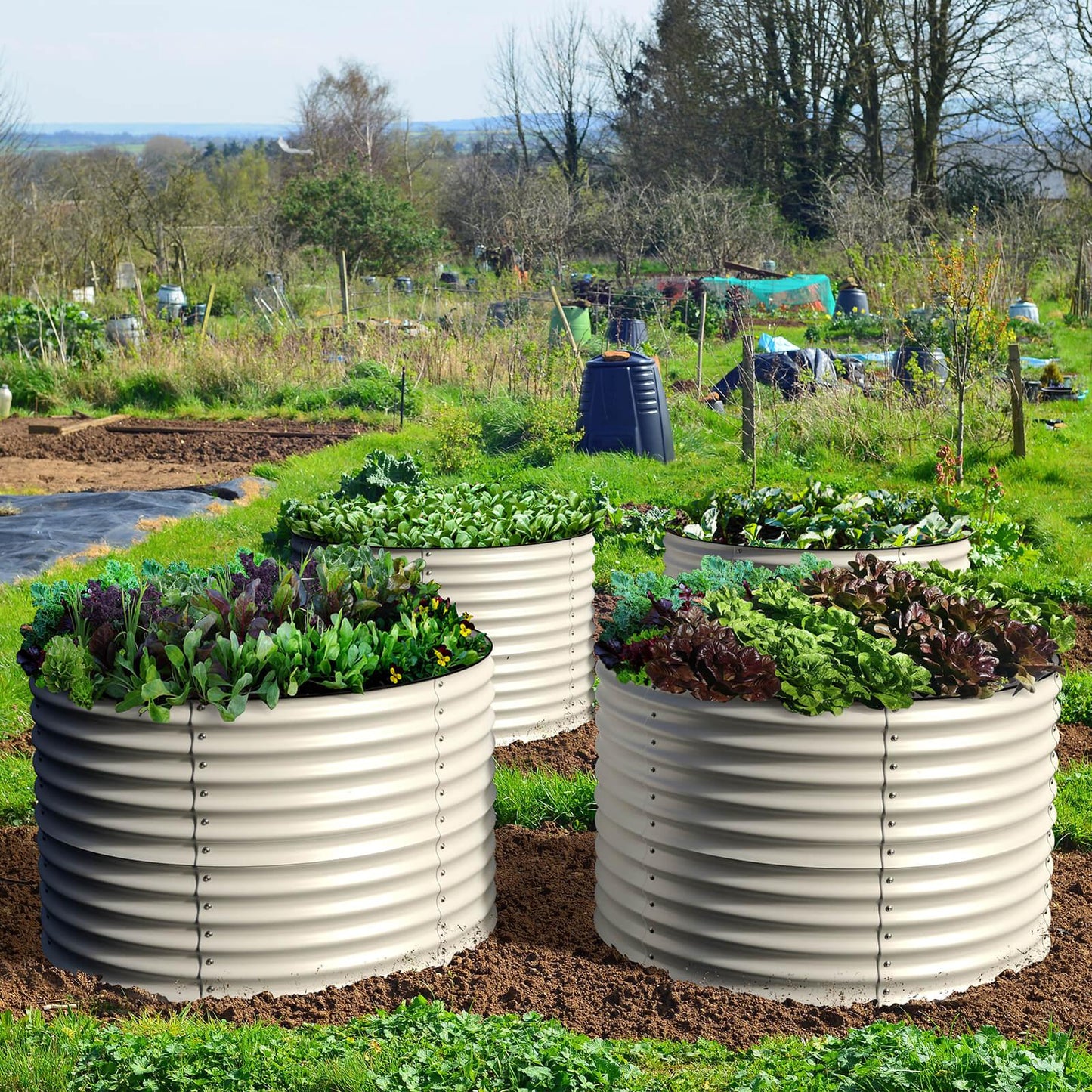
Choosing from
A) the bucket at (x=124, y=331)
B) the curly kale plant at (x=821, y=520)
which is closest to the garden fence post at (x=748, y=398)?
the curly kale plant at (x=821, y=520)

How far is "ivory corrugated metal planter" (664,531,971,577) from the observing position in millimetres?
5051

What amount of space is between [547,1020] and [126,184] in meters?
24.4

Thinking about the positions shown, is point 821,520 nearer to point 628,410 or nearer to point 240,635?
point 240,635

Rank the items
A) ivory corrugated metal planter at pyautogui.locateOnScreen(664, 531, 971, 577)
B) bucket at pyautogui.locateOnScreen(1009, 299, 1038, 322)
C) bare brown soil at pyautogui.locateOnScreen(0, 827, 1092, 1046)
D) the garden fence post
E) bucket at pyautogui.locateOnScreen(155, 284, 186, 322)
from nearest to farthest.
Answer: bare brown soil at pyautogui.locateOnScreen(0, 827, 1092, 1046)
ivory corrugated metal planter at pyautogui.locateOnScreen(664, 531, 971, 577)
the garden fence post
bucket at pyautogui.locateOnScreen(155, 284, 186, 322)
bucket at pyautogui.locateOnScreen(1009, 299, 1038, 322)

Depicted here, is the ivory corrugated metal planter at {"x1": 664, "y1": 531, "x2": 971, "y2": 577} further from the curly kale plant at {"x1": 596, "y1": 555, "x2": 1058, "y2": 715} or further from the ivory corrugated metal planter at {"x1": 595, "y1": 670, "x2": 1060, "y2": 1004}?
the ivory corrugated metal planter at {"x1": 595, "y1": 670, "x2": 1060, "y2": 1004}

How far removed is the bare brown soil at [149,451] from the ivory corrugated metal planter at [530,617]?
20.7 ft

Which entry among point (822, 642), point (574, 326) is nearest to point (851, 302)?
point (574, 326)

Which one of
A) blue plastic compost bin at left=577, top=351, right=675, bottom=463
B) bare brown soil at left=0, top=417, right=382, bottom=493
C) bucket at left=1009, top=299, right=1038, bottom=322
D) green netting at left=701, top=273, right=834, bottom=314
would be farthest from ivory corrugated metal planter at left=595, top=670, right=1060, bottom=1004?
green netting at left=701, top=273, right=834, bottom=314

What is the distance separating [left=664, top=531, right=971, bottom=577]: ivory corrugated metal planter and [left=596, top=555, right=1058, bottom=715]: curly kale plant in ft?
3.07

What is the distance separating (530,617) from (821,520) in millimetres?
1360

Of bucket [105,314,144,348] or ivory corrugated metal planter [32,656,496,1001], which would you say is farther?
bucket [105,314,144,348]

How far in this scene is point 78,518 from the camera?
30.9 ft

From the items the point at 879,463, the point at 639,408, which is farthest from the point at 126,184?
the point at 879,463

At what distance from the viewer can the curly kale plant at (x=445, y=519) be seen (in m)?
5.45
